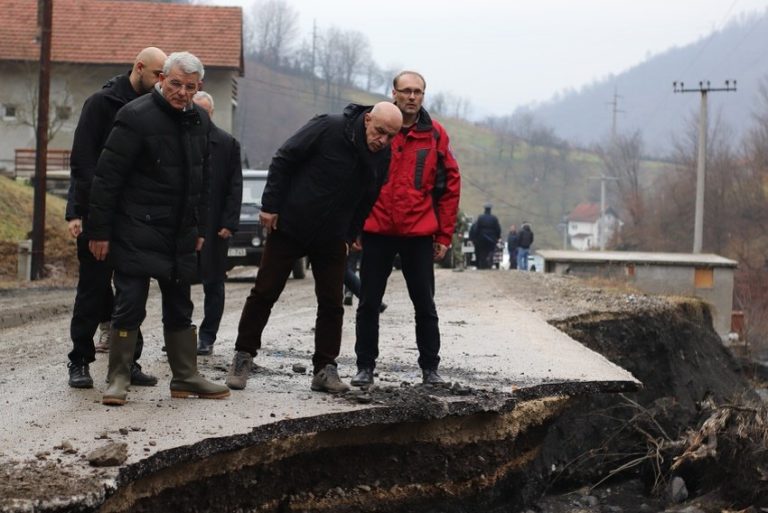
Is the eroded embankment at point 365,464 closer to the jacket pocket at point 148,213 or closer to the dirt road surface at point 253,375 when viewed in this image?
the dirt road surface at point 253,375

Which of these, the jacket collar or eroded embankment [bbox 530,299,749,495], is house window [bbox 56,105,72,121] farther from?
the jacket collar

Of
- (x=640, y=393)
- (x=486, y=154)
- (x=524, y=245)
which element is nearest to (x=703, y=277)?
(x=524, y=245)

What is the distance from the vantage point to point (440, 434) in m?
7.20

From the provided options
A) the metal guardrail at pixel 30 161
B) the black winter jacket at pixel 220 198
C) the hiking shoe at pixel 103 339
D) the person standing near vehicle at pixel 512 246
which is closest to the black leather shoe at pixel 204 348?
the black winter jacket at pixel 220 198

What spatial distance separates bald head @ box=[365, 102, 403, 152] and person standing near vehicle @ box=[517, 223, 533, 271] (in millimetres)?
30264

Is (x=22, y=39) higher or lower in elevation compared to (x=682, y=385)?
higher

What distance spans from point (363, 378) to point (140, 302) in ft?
5.30

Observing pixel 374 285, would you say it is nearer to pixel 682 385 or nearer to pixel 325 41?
pixel 682 385

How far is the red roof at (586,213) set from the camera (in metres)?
121

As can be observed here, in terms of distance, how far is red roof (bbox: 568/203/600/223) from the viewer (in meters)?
121

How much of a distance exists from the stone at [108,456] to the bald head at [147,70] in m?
2.61

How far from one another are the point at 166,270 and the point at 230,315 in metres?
6.75

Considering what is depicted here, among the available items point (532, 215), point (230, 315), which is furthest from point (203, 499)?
point (532, 215)

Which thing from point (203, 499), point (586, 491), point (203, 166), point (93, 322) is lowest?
point (586, 491)
